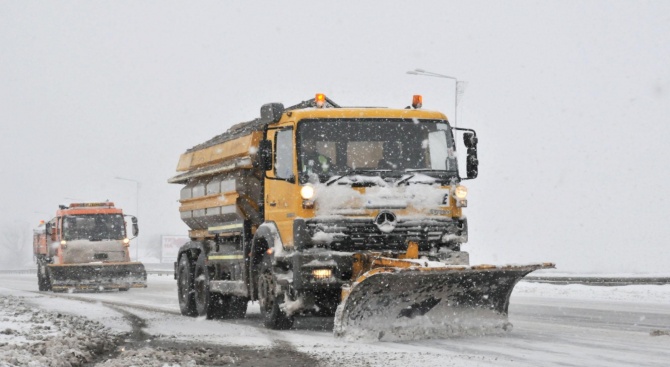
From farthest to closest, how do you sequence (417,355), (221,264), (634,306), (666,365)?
1. (634,306)
2. (221,264)
3. (417,355)
4. (666,365)

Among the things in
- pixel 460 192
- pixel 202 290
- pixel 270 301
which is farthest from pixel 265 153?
pixel 202 290

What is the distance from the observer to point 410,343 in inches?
419

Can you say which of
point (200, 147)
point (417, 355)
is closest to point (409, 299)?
point (417, 355)

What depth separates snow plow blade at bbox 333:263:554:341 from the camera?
10.6 metres

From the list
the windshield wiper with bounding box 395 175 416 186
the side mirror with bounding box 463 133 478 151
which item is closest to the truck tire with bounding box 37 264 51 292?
the windshield wiper with bounding box 395 175 416 186

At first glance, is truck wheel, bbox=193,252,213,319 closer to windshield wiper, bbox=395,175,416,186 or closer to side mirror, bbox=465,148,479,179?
windshield wiper, bbox=395,175,416,186

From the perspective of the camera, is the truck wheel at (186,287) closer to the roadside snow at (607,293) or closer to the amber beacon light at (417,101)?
the amber beacon light at (417,101)

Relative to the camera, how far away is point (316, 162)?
12.1 metres

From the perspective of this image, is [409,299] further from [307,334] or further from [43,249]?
[43,249]

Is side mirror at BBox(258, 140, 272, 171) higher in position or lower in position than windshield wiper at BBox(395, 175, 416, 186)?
higher

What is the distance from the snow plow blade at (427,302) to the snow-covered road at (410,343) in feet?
0.79

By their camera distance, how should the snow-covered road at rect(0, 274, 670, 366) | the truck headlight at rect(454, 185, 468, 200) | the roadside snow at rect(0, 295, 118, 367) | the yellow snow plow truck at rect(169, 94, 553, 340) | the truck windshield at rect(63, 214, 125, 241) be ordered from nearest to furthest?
the roadside snow at rect(0, 295, 118, 367), the snow-covered road at rect(0, 274, 670, 366), the yellow snow plow truck at rect(169, 94, 553, 340), the truck headlight at rect(454, 185, 468, 200), the truck windshield at rect(63, 214, 125, 241)

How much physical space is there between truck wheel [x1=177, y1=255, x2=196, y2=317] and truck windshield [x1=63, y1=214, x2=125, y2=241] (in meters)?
13.3

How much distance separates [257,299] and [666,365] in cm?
638
